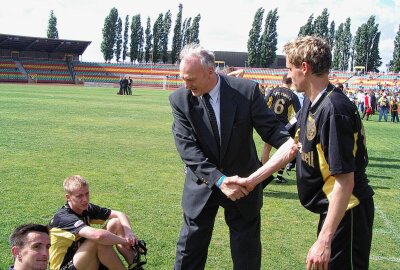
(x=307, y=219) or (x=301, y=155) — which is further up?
(x=301, y=155)

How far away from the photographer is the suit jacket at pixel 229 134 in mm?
→ 3666

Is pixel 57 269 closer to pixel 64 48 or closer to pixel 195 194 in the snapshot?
pixel 195 194

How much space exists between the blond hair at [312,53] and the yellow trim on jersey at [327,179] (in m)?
0.50

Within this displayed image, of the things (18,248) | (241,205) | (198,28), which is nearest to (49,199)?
(18,248)

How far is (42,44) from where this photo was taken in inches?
2886

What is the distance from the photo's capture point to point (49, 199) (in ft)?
23.5

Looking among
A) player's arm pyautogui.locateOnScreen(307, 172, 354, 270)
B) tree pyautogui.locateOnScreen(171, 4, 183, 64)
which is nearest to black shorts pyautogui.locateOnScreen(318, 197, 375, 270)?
player's arm pyautogui.locateOnScreen(307, 172, 354, 270)

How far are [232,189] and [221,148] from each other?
42 centimetres

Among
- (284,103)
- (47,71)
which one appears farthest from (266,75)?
(284,103)

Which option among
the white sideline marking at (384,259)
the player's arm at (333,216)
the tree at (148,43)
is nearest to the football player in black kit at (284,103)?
the white sideline marking at (384,259)

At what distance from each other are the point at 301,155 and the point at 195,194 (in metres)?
0.98

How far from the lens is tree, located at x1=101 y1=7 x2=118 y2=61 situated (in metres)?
92.6

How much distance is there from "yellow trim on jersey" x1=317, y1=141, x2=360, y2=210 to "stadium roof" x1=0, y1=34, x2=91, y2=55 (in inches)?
2788

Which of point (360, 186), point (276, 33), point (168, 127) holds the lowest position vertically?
point (168, 127)
